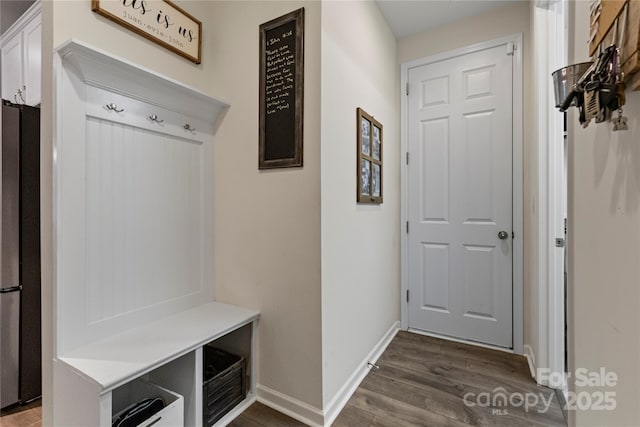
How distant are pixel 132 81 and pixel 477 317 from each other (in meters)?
2.99

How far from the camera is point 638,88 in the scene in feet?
1.90

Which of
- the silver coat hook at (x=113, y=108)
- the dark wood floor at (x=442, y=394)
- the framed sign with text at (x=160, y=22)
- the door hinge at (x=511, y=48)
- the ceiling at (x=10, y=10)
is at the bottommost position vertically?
the dark wood floor at (x=442, y=394)

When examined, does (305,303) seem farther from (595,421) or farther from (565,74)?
(565,74)

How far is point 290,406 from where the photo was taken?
1686 millimetres

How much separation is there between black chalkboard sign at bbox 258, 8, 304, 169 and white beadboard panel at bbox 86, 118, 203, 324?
52 cm

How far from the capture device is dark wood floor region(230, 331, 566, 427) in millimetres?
1628

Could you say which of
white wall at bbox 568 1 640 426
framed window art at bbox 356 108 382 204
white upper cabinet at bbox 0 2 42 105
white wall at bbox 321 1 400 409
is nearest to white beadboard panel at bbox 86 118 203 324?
white wall at bbox 321 1 400 409

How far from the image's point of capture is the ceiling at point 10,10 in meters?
2.35

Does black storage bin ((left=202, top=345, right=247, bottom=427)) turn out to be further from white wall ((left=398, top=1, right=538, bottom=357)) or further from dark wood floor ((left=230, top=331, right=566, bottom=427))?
white wall ((left=398, top=1, right=538, bottom=357))

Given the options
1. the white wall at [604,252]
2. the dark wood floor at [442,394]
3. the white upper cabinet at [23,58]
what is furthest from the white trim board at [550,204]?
the white upper cabinet at [23,58]

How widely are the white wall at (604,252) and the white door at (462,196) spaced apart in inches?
61.5

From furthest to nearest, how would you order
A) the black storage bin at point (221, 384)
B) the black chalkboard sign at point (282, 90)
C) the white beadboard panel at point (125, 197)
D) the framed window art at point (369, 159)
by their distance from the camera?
the framed window art at point (369, 159) < the black chalkboard sign at point (282, 90) < the black storage bin at point (221, 384) < the white beadboard panel at point (125, 197)

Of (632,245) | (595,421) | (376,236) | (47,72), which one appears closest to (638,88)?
(632,245)

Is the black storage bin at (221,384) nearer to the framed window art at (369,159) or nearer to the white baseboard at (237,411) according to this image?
the white baseboard at (237,411)
